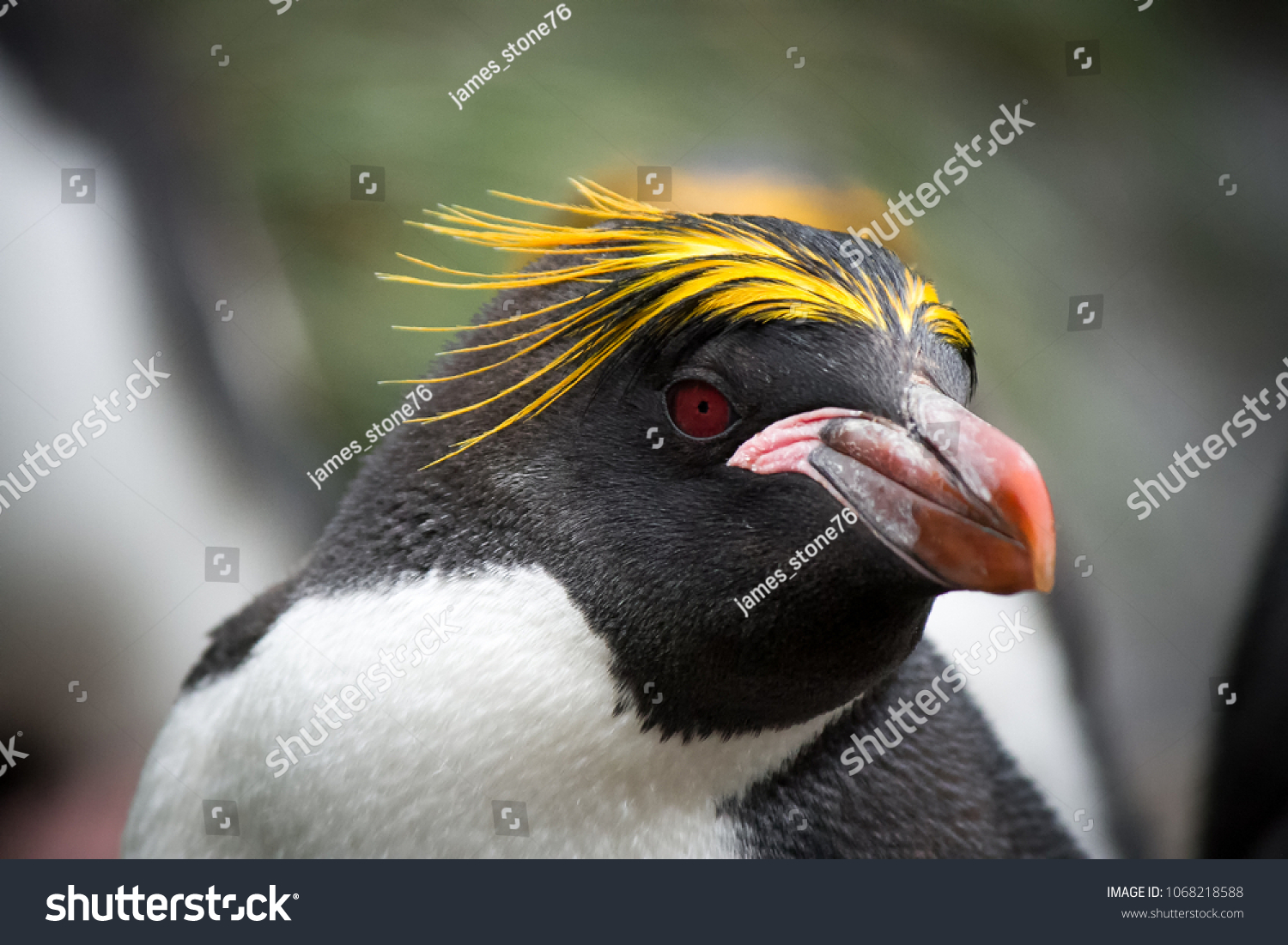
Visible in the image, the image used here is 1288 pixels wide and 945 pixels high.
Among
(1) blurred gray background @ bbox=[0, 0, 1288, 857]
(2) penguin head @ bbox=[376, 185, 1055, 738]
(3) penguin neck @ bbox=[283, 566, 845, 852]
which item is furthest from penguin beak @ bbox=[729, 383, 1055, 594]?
(1) blurred gray background @ bbox=[0, 0, 1288, 857]

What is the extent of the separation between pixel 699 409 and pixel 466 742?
36 centimetres

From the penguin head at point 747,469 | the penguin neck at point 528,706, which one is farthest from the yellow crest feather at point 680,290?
the penguin neck at point 528,706

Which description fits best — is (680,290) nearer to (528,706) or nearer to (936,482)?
(936,482)

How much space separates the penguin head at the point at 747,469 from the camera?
73 centimetres

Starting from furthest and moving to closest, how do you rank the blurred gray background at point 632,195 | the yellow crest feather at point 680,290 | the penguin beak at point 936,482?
the blurred gray background at point 632,195
the yellow crest feather at point 680,290
the penguin beak at point 936,482

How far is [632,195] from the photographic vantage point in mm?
1661

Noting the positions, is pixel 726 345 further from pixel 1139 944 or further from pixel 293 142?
pixel 293 142

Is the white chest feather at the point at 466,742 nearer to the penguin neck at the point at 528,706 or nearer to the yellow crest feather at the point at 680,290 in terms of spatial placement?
the penguin neck at the point at 528,706

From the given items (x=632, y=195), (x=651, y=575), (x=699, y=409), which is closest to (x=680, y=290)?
(x=699, y=409)

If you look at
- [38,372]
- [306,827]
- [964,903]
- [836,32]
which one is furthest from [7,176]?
[964,903]

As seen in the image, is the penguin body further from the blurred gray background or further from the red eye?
the blurred gray background

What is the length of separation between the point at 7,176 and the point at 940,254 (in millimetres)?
1547

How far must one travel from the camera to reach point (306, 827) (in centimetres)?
97

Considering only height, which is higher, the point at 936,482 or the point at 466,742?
the point at 936,482
